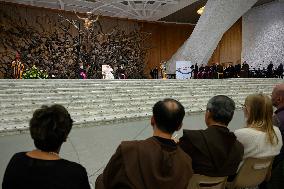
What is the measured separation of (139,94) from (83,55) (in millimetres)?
5656

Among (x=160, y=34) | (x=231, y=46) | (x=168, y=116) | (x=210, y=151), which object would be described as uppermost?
(x=160, y=34)

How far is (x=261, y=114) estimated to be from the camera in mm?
2473

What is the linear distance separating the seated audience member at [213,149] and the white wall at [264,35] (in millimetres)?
16154

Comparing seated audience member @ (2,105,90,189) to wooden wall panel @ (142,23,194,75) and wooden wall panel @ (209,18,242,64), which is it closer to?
wooden wall panel @ (209,18,242,64)

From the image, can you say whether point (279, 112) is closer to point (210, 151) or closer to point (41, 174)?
point (210, 151)

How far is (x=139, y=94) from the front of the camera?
625cm

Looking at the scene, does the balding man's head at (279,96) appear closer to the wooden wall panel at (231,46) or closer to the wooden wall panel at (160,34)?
the wooden wall panel at (160,34)

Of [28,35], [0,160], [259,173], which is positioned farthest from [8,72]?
[259,173]

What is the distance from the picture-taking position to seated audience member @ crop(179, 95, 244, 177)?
2111 millimetres

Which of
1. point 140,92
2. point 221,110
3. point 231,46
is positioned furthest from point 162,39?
point 221,110

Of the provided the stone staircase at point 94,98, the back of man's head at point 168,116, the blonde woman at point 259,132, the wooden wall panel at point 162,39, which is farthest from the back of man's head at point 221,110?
the wooden wall panel at point 162,39

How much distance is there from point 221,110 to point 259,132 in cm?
39

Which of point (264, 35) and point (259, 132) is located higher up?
point (264, 35)

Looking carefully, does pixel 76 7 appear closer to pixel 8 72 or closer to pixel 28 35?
pixel 28 35
